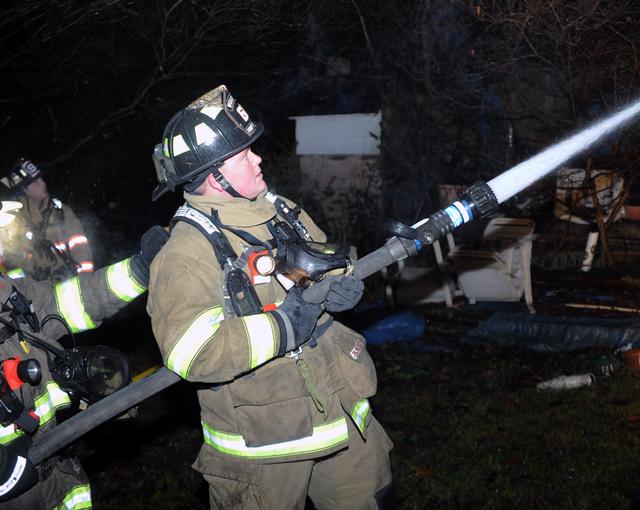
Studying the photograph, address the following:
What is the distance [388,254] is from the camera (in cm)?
304

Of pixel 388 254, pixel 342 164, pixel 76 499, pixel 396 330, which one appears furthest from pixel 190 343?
pixel 342 164

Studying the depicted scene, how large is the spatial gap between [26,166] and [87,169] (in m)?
5.63

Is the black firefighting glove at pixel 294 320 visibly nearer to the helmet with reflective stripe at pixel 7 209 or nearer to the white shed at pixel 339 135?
the helmet with reflective stripe at pixel 7 209

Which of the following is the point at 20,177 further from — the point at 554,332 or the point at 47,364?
the point at 554,332

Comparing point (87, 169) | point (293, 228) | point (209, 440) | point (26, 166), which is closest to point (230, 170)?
point (293, 228)

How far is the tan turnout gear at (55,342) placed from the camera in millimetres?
2865

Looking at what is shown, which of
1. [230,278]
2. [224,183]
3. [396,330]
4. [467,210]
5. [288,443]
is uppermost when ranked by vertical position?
[224,183]

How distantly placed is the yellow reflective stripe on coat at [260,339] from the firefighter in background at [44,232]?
13.1 ft

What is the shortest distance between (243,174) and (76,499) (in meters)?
1.75

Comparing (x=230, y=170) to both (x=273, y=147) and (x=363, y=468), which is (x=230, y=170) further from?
(x=273, y=147)

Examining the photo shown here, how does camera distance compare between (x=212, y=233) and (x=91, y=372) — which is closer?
(x=212, y=233)

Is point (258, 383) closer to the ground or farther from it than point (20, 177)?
closer to the ground

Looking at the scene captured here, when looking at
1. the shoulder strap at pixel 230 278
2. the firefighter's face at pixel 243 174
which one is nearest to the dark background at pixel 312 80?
the firefighter's face at pixel 243 174

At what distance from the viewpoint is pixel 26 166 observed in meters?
6.06
